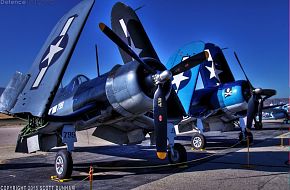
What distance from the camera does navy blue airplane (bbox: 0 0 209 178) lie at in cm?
804

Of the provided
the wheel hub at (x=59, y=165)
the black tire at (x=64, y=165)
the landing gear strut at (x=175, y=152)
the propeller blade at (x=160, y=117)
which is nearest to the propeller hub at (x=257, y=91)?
the landing gear strut at (x=175, y=152)

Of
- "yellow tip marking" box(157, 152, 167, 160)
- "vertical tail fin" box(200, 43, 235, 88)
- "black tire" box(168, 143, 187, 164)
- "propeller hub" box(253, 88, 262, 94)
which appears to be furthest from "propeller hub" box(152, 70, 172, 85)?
"vertical tail fin" box(200, 43, 235, 88)

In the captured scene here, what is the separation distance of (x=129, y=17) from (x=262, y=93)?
28.8 feet

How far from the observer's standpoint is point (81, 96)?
9820mm

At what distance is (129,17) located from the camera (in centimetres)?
1299

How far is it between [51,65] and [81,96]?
1.94 metres

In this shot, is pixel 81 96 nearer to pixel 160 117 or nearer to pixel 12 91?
pixel 12 91

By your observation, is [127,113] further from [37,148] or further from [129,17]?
[129,17]

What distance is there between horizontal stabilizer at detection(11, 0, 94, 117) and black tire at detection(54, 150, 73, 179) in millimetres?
1733

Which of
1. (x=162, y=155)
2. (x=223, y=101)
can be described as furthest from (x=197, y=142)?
(x=162, y=155)

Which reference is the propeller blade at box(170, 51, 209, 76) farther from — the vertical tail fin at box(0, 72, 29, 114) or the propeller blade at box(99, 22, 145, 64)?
the vertical tail fin at box(0, 72, 29, 114)

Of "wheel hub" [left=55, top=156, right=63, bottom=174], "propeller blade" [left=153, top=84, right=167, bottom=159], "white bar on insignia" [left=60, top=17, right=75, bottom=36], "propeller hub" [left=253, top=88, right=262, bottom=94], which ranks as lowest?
"wheel hub" [left=55, top=156, right=63, bottom=174]

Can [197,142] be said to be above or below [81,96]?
below

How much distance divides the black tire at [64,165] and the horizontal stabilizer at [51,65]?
5.69ft
